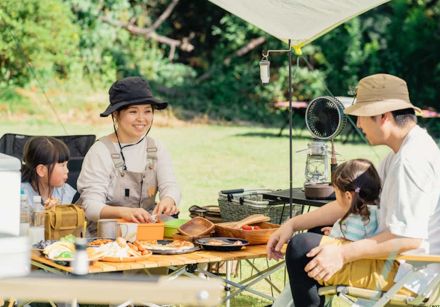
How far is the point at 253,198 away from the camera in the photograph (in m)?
4.32

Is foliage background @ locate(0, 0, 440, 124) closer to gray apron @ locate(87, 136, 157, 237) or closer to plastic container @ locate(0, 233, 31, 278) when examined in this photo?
gray apron @ locate(87, 136, 157, 237)

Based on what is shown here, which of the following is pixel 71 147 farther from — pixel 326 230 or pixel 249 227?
pixel 326 230

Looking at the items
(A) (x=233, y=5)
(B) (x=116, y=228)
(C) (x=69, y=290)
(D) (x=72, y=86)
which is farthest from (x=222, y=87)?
(C) (x=69, y=290)

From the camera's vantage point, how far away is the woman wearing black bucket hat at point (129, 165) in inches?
154

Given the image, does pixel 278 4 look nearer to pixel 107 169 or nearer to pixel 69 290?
pixel 107 169

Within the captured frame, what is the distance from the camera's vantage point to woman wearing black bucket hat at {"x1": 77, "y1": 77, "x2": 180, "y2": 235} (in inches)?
154

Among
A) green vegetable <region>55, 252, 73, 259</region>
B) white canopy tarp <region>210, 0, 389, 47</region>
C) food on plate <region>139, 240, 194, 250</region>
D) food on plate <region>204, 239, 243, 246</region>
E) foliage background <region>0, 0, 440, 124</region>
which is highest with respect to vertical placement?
foliage background <region>0, 0, 440, 124</region>

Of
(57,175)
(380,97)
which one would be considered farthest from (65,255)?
(380,97)

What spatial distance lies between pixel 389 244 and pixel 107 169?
1454 millimetres

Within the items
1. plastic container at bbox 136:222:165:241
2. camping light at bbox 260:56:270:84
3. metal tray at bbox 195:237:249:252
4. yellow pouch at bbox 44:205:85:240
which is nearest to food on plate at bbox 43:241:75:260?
yellow pouch at bbox 44:205:85:240

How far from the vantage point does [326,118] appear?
428 cm

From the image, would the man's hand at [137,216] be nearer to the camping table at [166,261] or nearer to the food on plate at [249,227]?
the camping table at [166,261]

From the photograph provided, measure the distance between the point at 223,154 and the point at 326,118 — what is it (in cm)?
768

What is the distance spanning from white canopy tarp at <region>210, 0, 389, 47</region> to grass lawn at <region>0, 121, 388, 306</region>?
122 inches
